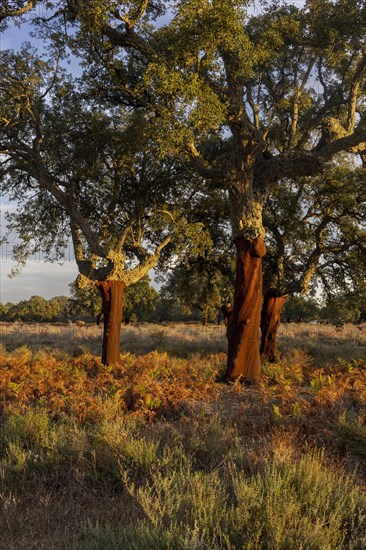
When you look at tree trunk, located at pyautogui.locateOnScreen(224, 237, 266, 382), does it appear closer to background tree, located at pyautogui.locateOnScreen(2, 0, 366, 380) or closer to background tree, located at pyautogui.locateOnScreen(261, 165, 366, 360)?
background tree, located at pyautogui.locateOnScreen(2, 0, 366, 380)

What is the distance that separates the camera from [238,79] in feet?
47.2

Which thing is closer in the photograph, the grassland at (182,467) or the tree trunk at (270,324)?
the grassland at (182,467)

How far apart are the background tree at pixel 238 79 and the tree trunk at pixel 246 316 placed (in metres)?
0.03

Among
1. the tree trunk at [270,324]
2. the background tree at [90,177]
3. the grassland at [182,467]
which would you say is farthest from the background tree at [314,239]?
the grassland at [182,467]

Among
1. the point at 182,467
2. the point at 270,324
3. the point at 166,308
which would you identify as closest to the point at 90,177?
the point at 270,324

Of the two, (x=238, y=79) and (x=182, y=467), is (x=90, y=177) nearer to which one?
(x=238, y=79)

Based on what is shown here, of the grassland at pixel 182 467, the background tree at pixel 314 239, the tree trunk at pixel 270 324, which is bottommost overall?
the grassland at pixel 182 467

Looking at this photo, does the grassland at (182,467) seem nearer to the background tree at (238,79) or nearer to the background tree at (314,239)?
the background tree at (238,79)

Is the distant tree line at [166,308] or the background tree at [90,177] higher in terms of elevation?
the background tree at [90,177]

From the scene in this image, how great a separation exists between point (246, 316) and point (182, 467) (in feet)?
27.5

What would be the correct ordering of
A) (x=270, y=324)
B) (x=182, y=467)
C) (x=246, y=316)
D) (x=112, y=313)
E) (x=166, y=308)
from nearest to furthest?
(x=182, y=467)
(x=246, y=316)
(x=112, y=313)
(x=270, y=324)
(x=166, y=308)

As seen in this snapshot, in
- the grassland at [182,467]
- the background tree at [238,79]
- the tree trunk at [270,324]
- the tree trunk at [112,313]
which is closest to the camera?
the grassland at [182,467]

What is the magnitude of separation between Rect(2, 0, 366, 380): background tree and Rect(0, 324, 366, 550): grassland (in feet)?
13.8

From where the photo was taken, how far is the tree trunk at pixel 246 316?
13.4 metres
